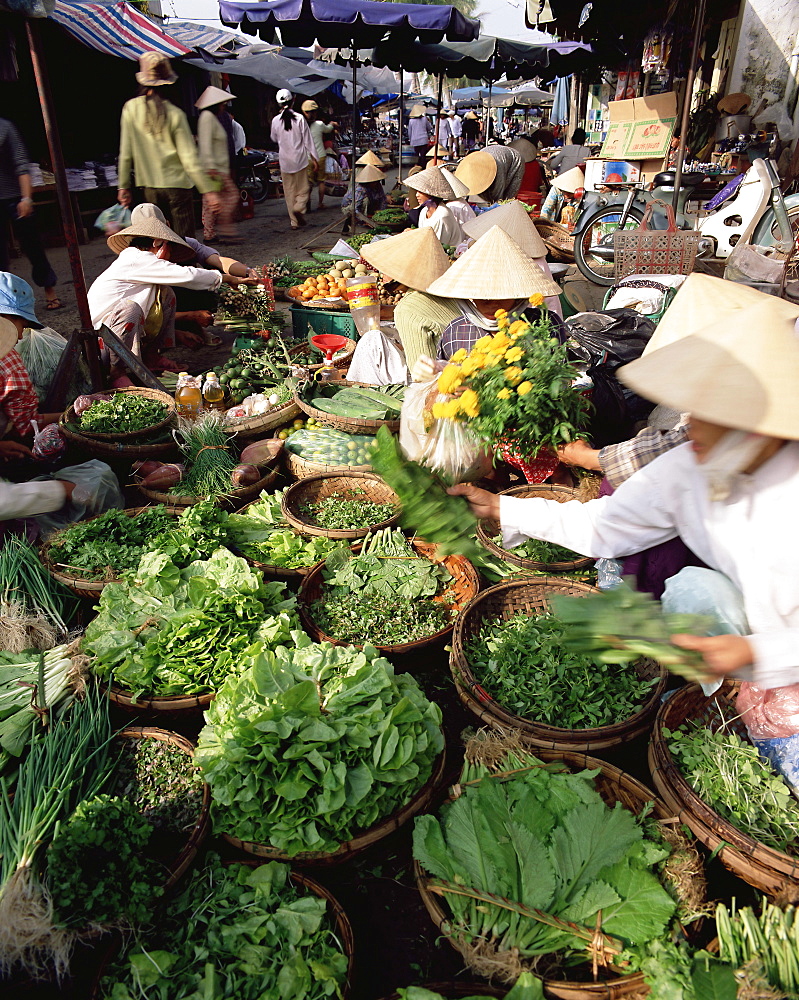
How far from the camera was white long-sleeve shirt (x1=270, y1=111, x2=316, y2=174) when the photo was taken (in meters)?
11.2

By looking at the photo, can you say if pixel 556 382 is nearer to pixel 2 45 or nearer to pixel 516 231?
pixel 516 231

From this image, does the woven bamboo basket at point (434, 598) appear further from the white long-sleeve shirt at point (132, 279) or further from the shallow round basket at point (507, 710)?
the white long-sleeve shirt at point (132, 279)

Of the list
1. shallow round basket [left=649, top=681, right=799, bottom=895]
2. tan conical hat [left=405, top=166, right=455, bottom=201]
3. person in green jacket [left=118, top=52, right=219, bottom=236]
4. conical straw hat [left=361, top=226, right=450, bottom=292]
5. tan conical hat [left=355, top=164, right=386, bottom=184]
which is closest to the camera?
shallow round basket [left=649, top=681, right=799, bottom=895]

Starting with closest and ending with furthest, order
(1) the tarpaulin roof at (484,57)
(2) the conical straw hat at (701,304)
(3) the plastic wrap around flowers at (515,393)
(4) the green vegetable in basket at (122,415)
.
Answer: (2) the conical straw hat at (701,304) < (3) the plastic wrap around flowers at (515,393) < (4) the green vegetable in basket at (122,415) < (1) the tarpaulin roof at (484,57)

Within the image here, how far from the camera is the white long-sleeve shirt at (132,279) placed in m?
4.93

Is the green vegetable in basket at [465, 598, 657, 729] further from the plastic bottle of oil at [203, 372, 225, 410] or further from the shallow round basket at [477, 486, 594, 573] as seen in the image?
the plastic bottle of oil at [203, 372, 225, 410]

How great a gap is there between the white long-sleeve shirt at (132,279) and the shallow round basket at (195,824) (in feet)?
12.1

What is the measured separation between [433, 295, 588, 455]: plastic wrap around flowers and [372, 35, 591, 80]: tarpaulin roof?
8.55 m

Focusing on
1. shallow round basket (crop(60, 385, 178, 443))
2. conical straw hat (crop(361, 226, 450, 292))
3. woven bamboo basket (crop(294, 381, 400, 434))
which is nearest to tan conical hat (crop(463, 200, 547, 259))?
conical straw hat (crop(361, 226, 450, 292))

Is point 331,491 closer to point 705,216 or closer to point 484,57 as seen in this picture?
point 705,216

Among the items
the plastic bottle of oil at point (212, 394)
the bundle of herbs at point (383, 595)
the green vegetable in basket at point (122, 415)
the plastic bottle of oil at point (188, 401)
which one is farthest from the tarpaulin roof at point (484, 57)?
the bundle of herbs at point (383, 595)

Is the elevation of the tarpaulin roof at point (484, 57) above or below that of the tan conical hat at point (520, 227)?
above

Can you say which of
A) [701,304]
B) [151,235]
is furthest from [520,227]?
[151,235]

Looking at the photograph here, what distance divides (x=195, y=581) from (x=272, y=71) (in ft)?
57.1
